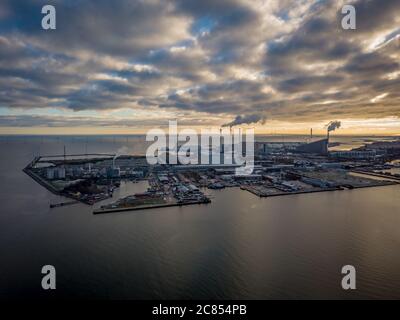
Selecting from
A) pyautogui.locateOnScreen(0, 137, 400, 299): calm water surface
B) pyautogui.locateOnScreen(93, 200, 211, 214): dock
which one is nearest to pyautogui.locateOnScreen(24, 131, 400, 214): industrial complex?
pyautogui.locateOnScreen(93, 200, 211, 214): dock

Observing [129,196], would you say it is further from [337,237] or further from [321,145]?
[321,145]

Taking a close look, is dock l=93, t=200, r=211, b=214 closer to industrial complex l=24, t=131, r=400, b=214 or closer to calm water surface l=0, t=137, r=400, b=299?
industrial complex l=24, t=131, r=400, b=214

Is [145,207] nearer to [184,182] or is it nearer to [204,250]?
[204,250]

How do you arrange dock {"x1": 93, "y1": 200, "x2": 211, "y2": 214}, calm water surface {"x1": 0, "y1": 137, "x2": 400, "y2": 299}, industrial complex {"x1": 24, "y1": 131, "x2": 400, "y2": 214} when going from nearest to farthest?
calm water surface {"x1": 0, "y1": 137, "x2": 400, "y2": 299} → dock {"x1": 93, "y1": 200, "x2": 211, "y2": 214} → industrial complex {"x1": 24, "y1": 131, "x2": 400, "y2": 214}

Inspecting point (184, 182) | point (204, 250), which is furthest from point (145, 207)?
point (184, 182)

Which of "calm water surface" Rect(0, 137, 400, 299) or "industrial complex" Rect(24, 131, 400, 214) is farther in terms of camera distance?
"industrial complex" Rect(24, 131, 400, 214)

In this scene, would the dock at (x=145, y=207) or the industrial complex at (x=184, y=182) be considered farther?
the industrial complex at (x=184, y=182)

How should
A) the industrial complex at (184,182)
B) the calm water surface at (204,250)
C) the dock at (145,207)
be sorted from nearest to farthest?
the calm water surface at (204,250), the dock at (145,207), the industrial complex at (184,182)

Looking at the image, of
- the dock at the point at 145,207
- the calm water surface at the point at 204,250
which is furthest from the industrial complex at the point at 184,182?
the calm water surface at the point at 204,250

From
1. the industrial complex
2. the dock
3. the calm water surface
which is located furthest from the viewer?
the industrial complex

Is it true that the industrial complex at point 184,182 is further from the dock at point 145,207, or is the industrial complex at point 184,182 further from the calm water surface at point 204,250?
the calm water surface at point 204,250
